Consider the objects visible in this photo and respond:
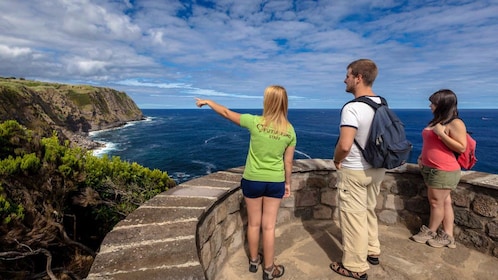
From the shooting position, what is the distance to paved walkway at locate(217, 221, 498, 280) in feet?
9.05

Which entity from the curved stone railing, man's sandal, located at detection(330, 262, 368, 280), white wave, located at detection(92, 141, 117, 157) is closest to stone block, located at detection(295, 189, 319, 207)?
the curved stone railing

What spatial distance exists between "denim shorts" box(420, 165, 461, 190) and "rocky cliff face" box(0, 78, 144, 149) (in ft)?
128

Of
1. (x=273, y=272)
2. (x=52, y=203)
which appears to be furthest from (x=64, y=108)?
(x=273, y=272)

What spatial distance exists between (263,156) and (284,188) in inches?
15.1

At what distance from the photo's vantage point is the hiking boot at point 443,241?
128 inches

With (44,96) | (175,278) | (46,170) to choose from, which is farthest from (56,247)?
(44,96)

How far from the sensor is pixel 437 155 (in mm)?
3074

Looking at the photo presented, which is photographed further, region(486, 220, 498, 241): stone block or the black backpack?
region(486, 220, 498, 241): stone block

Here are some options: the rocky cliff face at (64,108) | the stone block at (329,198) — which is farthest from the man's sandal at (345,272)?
the rocky cliff face at (64,108)

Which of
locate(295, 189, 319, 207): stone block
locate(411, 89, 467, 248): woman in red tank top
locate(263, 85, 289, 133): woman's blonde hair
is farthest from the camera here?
locate(295, 189, 319, 207): stone block

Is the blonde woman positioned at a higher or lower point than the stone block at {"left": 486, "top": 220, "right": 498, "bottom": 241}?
higher

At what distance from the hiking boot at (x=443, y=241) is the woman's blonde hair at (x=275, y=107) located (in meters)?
2.47

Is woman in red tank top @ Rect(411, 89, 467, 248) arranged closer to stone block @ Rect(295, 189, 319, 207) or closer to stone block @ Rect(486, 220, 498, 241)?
stone block @ Rect(486, 220, 498, 241)

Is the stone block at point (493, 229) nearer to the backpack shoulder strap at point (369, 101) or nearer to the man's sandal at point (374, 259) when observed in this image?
the man's sandal at point (374, 259)
